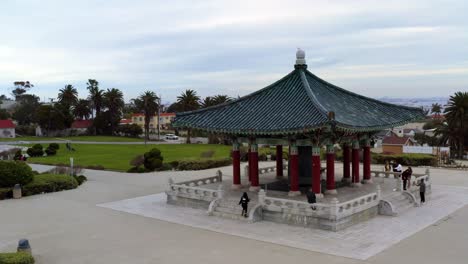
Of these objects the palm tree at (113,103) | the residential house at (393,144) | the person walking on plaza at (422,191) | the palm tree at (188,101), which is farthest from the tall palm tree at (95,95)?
the person walking on plaza at (422,191)

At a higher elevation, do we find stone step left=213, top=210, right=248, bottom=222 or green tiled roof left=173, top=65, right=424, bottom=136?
Result: green tiled roof left=173, top=65, right=424, bottom=136

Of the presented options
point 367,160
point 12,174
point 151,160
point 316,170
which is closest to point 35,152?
point 151,160

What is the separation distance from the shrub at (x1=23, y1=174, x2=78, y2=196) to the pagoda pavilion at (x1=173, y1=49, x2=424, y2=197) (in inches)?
463

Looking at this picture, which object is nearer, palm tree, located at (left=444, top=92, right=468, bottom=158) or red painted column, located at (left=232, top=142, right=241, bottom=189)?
red painted column, located at (left=232, top=142, right=241, bottom=189)

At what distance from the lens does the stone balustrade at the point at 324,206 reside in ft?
65.4

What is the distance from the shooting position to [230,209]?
2297cm

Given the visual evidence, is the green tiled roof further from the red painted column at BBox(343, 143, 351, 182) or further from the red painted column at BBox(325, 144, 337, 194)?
the red painted column at BBox(343, 143, 351, 182)

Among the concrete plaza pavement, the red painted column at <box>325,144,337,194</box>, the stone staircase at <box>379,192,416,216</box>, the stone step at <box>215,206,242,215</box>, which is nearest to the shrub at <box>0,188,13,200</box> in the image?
the concrete plaza pavement

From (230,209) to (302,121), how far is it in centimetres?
595

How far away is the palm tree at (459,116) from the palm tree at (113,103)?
72.1 metres

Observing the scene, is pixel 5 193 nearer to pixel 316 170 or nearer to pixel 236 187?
pixel 236 187

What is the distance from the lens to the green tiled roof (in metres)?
22.2

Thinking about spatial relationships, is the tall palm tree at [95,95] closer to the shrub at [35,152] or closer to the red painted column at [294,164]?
the shrub at [35,152]

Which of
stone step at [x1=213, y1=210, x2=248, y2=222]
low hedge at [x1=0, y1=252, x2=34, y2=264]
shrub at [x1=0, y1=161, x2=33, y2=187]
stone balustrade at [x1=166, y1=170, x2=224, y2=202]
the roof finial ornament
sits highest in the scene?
the roof finial ornament
